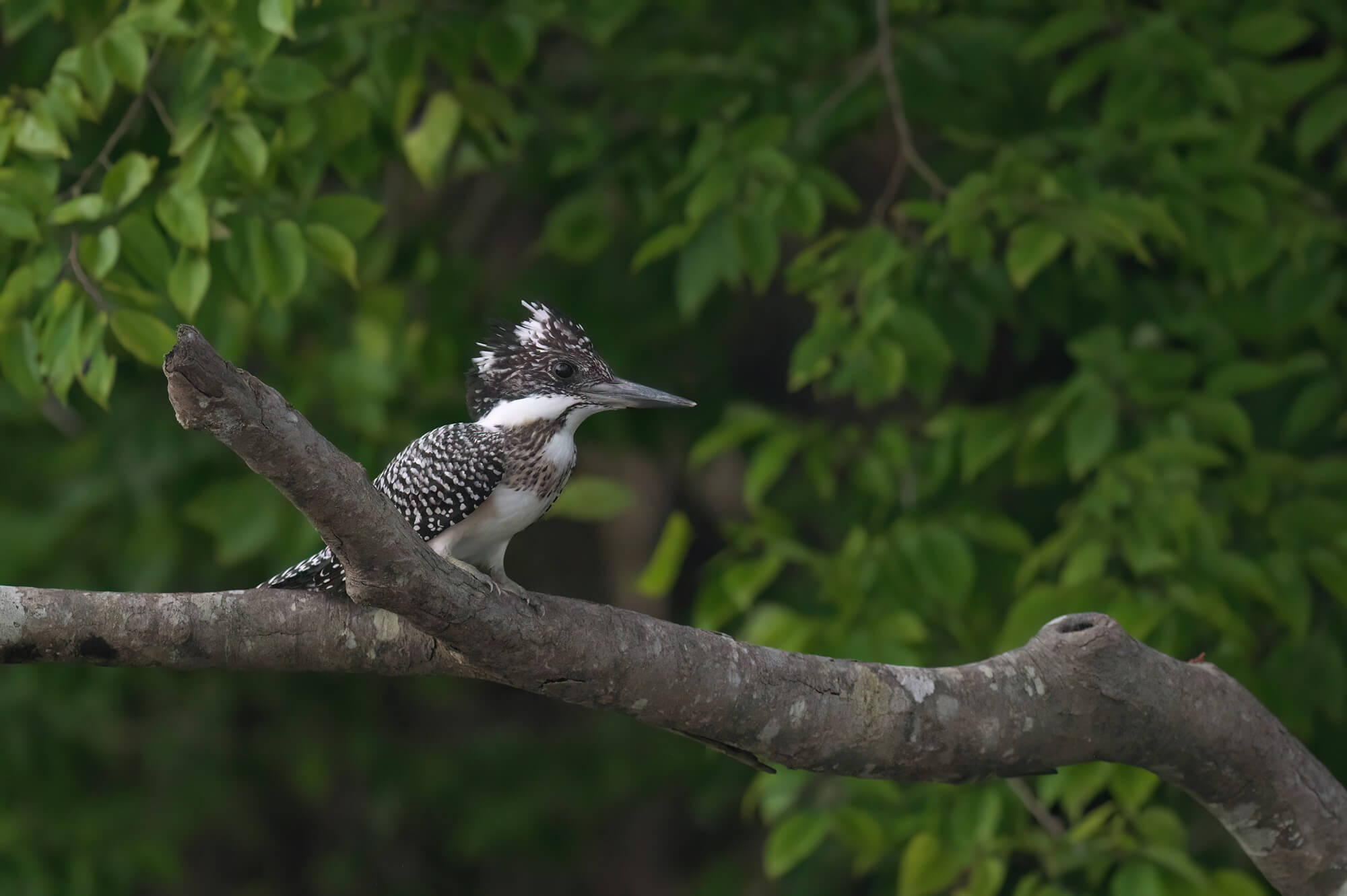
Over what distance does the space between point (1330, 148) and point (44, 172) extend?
12.7 ft

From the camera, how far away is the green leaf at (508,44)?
3611 mm

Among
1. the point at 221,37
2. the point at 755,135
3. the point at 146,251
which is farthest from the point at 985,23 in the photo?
the point at 146,251

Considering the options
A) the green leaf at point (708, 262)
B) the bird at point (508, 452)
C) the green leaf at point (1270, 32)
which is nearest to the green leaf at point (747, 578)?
the green leaf at point (708, 262)

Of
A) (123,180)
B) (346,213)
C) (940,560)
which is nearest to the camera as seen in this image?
(123,180)

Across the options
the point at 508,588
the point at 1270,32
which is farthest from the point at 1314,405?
the point at 508,588

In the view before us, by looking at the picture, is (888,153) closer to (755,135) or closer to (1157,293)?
(1157,293)

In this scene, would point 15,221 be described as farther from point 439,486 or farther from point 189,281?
point 439,486

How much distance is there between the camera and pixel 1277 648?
3.70 metres

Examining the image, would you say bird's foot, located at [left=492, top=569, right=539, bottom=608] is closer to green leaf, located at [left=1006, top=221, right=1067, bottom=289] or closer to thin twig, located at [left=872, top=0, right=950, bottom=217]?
green leaf, located at [left=1006, top=221, right=1067, bottom=289]

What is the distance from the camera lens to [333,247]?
309cm

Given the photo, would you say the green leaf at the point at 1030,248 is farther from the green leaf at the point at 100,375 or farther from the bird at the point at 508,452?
the green leaf at the point at 100,375

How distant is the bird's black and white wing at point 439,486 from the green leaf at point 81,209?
78 cm

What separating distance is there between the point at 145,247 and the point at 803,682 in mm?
1601

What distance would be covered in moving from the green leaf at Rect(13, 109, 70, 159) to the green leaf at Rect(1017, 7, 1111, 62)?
2.36 m
